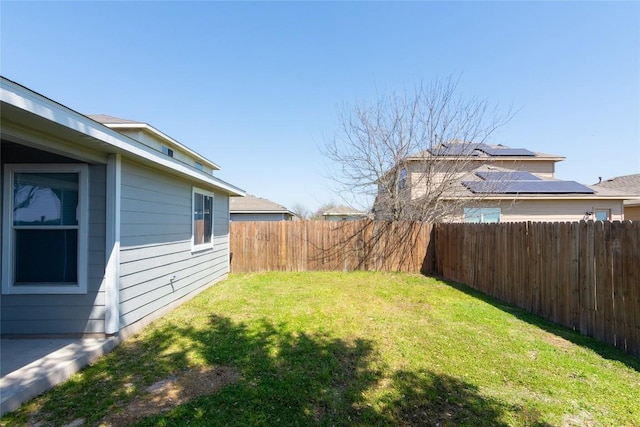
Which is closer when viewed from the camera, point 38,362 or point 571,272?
point 38,362

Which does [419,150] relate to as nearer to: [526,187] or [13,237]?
[526,187]

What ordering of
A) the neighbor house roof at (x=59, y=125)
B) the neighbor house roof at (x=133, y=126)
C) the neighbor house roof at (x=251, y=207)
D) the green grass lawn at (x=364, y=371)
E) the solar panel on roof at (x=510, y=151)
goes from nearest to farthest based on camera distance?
the neighbor house roof at (x=59, y=125)
the green grass lawn at (x=364, y=371)
the neighbor house roof at (x=133, y=126)
the solar panel on roof at (x=510, y=151)
the neighbor house roof at (x=251, y=207)

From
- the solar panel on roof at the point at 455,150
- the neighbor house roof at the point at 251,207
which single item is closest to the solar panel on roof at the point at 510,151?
the solar panel on roof at the point at 455,150

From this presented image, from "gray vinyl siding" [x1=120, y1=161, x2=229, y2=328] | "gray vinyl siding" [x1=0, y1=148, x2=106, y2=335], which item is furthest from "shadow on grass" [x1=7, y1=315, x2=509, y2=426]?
"gray vinyl siding" [x1=120, y1=161, x2=229, y2=328]

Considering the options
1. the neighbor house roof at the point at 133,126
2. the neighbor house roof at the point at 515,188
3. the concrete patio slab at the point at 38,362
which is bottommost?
the concrete patio slab at the point at 38,362

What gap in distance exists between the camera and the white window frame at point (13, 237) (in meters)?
3.59

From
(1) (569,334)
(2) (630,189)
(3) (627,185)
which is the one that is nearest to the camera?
(1) (569,334)

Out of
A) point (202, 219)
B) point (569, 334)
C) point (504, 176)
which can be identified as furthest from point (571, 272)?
point (504, 176)

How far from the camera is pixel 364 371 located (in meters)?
3.06

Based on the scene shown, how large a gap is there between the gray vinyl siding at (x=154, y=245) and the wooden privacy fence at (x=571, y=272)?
657 cm

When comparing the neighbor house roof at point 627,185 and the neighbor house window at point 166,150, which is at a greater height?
the neighbor house window at point 166,150

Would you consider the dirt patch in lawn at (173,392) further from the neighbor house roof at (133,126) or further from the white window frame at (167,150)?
the white window frame at (167,150)

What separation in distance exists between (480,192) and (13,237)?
12547mm

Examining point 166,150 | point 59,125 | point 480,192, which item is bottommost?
point 59,125
